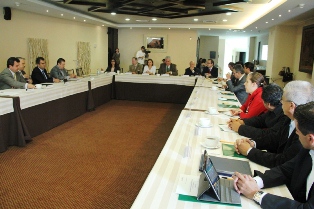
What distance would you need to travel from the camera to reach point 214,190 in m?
1.30

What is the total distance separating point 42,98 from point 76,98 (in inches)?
46.6

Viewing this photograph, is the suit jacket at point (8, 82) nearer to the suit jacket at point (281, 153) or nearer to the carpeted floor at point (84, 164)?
the carpeted floor at point (84, 164)

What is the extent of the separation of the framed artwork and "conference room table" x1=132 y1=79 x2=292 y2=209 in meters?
9.33

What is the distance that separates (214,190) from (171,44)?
440 inches

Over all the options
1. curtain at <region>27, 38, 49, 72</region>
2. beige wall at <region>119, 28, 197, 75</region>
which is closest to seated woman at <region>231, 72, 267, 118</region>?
curtain at <region>27, 38, 49, 72</region>

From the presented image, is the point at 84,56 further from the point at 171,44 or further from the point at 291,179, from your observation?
the point at 291,179

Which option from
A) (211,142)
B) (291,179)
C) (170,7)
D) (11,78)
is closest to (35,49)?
(11,78)

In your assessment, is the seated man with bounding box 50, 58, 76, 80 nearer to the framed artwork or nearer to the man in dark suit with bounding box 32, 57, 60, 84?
the man in dark suit with bounding box 32, 57, 60, 84

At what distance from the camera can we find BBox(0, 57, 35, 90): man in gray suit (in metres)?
4.46

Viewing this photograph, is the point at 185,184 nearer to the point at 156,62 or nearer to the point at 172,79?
the point at 172,79

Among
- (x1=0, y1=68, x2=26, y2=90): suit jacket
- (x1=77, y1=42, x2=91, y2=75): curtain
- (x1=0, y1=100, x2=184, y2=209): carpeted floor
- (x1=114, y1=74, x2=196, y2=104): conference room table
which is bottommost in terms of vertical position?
(x1=0, y1=100, x2=184, y2=209): carpeted floor

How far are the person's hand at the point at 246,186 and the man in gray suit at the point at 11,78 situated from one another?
12.9ft

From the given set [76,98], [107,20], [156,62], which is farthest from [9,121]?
[156,62]

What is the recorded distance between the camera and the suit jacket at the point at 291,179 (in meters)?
1.25
